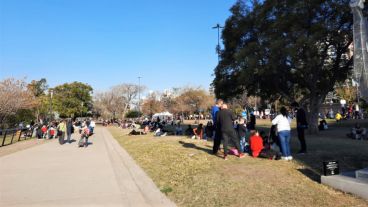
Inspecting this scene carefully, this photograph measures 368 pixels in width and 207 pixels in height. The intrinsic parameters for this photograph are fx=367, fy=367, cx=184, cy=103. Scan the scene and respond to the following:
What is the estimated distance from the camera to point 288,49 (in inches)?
723

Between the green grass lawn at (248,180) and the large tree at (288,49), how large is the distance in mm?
9016

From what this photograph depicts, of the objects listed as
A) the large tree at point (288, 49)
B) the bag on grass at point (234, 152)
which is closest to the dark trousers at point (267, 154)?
the bag on grass at point (234, 152)

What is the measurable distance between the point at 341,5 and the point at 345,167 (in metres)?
12.0

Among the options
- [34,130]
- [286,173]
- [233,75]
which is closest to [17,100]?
[34,130]

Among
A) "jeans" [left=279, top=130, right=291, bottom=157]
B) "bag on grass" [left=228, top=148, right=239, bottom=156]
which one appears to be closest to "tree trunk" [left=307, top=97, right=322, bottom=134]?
"bag on grass" [left=228, top=148, right=239, bottom=156]

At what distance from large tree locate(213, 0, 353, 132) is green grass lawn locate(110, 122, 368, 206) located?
902 centimetres

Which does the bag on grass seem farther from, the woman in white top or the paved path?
the paved path

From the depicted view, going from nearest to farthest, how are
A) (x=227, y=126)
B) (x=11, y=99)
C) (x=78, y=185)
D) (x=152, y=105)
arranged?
(x=78, y=185) < (x=227, y=126) < (x=11, y=99) < (x=152, y=105)

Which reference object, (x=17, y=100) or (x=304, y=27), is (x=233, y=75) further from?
(x=17, y=100)

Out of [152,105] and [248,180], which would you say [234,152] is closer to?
[248,180]

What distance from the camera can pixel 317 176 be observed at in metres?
7.75

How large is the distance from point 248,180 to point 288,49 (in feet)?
40.2

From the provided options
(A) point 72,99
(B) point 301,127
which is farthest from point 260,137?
(A) point 72,99

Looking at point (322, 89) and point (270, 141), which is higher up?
point (322, 89)
